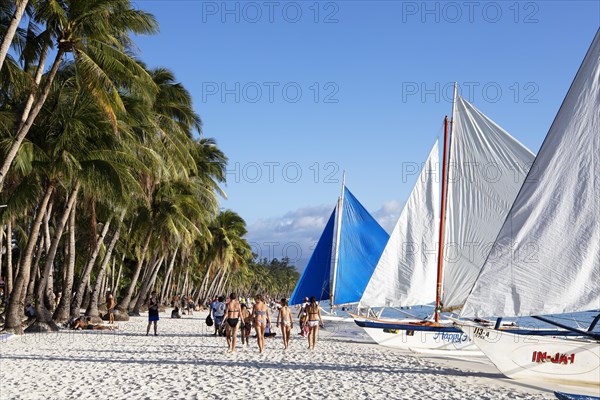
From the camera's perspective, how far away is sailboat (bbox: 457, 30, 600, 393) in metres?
11.0

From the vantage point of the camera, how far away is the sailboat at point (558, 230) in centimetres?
1100

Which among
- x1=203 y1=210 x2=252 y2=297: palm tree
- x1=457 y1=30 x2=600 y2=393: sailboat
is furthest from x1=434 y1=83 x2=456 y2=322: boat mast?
x1=203 y1=210 x2=252 y2=297: palm tree

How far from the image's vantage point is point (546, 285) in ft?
36.6

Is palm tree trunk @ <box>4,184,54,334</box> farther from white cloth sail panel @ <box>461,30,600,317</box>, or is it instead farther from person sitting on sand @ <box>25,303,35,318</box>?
white cloth sail panel @ <box>461,30,600,317</box>

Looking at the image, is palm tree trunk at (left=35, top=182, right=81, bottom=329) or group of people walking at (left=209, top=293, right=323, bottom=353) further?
palm tree trunk at (left=35, top=182, right=81, bottom=329)

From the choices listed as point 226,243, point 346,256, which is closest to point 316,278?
point 346,256

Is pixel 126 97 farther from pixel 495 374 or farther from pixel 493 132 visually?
pixel 495 374

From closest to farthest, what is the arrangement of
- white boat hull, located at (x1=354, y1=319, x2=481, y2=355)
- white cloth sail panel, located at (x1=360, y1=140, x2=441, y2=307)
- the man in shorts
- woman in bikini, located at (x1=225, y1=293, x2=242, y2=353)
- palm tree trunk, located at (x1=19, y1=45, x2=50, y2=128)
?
woman in bikini, located at (x1=225, y1=293, x2=242, y2=353) < palm tree trunk, located at (x1=19, y1=45, x2=50, y2=128) < white cloth sail panel, located at (x1=360, y1=140, x2=441, y2=307) < white boat hull, located at (x1=354, y1=319, x2=481, y2=355) < the man in shorts

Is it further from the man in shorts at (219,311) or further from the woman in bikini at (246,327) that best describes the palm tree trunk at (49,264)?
the woman in bikini at (246,327)

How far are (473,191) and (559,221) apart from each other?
304 inches

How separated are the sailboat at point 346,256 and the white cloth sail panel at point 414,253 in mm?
8902

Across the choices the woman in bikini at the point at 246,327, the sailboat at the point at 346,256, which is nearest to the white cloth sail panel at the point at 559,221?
the woman in bikini at the point at 246,327

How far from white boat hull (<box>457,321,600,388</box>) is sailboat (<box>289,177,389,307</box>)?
18099 mm

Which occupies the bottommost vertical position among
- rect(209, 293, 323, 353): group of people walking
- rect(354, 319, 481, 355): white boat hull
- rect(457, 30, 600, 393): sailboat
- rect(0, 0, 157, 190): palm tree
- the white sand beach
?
the white sand beach
